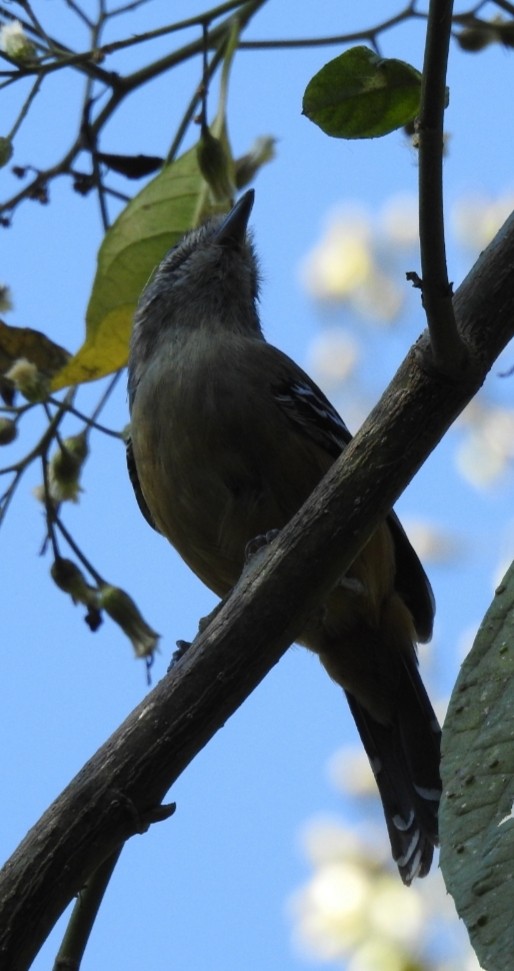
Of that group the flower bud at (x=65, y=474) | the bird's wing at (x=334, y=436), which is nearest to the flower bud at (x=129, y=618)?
the flower bud at (x=65, y=474)

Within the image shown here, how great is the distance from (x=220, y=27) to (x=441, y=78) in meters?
1.99

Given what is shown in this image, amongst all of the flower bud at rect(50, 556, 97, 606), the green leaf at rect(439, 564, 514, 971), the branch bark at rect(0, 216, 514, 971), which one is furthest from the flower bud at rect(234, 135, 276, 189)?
the green leaf at rect(439, 564, 514, 971)

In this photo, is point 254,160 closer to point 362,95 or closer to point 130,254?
point 130,254

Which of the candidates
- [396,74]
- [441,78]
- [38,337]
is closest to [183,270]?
[38,337]

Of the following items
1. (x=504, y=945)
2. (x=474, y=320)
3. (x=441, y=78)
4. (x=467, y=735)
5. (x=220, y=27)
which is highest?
(x=220, y=27)

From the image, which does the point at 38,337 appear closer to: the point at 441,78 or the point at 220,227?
the point at 220,227

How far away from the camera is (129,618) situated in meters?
3.81

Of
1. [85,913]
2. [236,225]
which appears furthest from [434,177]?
[236,225]

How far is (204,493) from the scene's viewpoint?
3947 millimetres

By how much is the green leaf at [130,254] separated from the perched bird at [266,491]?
39cm

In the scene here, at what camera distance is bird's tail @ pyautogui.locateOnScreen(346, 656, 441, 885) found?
175 inches

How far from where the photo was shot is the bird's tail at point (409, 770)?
4.45 m

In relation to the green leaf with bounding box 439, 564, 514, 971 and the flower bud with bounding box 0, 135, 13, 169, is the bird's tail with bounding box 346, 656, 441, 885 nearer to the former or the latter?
the flower bud with bounding box 0, 135, 13, 169

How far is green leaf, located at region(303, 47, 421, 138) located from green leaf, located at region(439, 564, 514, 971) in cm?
104
